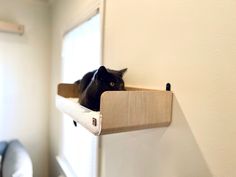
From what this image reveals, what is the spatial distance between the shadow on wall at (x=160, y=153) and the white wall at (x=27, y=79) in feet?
5.68

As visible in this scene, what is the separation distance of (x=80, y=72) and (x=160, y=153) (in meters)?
1.11

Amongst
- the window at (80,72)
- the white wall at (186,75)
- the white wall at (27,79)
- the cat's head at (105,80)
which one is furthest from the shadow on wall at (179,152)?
the white wall at (27,79)

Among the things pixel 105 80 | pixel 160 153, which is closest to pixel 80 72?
pixel 105 80

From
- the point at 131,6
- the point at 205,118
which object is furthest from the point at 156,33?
the point at 205,118

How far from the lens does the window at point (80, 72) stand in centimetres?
139

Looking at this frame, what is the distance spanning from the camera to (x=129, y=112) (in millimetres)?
640

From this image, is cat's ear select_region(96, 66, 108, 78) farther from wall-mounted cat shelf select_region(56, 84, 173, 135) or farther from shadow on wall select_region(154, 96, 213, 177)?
shadow on wall select_region(154, 96, 213, 177)

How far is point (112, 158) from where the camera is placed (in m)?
1.06

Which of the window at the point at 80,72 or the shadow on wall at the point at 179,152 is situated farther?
the window at the point at 80,72

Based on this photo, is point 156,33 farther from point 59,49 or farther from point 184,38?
point 59,49

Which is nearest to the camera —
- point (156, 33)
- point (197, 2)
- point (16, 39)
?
point (197, 2)

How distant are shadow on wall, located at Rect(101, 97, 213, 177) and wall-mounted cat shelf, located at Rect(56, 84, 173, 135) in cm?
4

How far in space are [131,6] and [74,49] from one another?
3.20 feet

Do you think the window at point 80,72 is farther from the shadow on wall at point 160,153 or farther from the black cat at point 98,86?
the black cat at point 98,86
